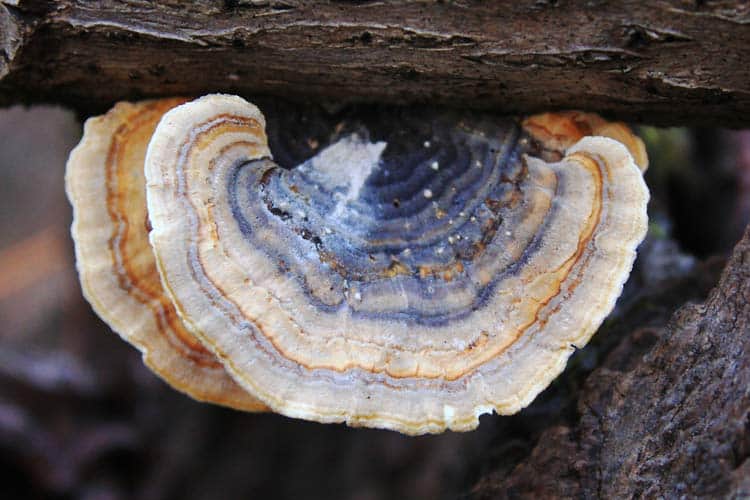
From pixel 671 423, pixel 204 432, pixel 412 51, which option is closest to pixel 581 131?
pixel 412 51

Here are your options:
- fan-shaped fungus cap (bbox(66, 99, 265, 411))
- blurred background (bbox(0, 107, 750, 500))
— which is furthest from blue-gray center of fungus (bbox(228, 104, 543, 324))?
blurred background (bbox(0, 107, 750, 500))

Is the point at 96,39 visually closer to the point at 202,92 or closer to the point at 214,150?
the point at 202,92

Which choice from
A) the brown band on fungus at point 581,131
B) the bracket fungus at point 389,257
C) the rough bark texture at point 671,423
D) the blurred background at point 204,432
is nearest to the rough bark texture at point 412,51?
the brown band on fungus at point 581,131

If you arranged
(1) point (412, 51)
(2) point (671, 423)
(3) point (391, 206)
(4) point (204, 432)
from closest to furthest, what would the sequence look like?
(2) point (671, 423), (1) point (412, 51), (3) point (391, 206), (4) point (204, 432)

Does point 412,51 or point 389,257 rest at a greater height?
point 412,51

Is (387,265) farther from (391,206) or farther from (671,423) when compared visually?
(671,423)

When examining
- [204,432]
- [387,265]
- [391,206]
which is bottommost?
[204,432]

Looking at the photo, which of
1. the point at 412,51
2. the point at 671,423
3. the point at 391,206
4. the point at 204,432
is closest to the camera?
the point at 671,423
